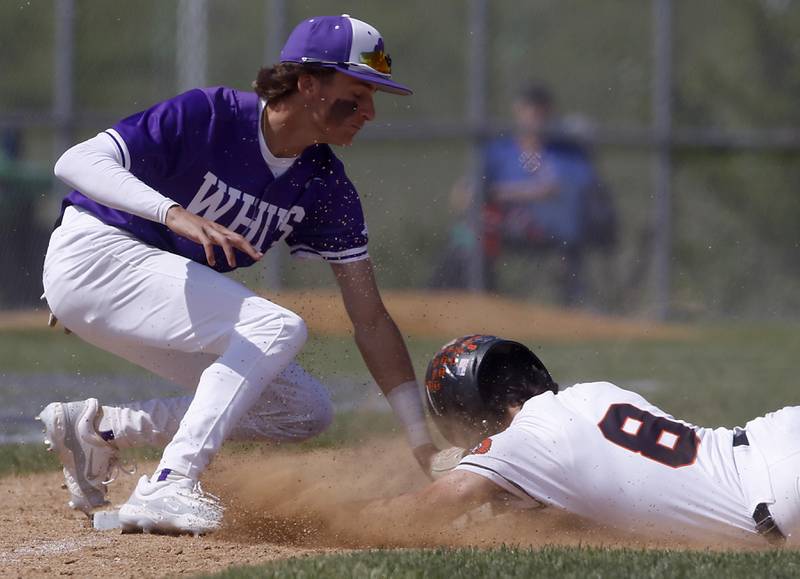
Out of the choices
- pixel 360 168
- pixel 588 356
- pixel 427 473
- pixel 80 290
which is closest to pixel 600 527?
pixel 427 473

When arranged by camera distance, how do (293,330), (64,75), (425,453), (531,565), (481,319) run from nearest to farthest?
1. (531,565)
2. (293,330)
3. (425,453)
4. (481,319)
5. (64,75)

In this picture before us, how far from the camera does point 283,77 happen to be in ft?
17.5

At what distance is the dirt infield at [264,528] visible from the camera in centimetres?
443

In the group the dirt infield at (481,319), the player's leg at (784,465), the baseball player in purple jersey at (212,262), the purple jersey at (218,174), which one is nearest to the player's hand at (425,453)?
the baseball player in purple jersey at (212,262)

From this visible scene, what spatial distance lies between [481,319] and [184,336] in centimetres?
986

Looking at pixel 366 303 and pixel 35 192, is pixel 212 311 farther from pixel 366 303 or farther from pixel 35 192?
pixel 35 192

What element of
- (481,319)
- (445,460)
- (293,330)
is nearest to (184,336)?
(293,330)

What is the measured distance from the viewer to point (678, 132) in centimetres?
1620

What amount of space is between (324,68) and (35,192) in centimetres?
1049

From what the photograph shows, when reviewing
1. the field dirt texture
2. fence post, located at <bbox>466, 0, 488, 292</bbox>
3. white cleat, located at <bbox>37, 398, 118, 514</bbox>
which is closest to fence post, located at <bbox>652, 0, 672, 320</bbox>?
fence post, located at <bbox>466, 0, 488, 292</bbox>

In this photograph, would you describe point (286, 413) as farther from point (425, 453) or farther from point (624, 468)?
point (624, 468)

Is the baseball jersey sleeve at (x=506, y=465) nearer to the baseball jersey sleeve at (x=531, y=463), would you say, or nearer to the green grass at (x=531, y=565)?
the baseball jersey sleeve at (x=531, y=463)

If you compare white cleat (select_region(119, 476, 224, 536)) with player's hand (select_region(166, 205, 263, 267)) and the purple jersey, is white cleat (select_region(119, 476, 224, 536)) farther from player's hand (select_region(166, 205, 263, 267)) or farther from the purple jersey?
the purple jersey

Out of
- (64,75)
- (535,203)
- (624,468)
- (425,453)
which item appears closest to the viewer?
(624,468)
